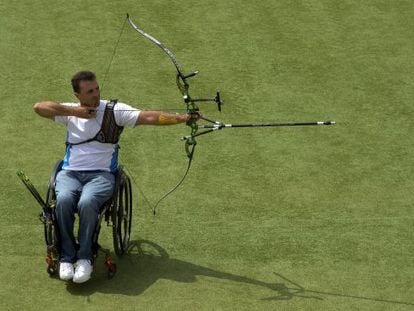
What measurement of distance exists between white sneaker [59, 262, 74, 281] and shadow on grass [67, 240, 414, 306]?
0.47 feet

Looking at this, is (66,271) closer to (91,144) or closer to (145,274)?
(145,274)

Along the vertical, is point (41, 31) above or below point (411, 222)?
above

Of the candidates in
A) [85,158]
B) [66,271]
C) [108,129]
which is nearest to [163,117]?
[108,129]

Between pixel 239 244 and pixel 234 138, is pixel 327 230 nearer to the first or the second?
pixel 239 244

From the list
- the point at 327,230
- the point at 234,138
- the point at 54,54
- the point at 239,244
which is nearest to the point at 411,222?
the point at 327,230

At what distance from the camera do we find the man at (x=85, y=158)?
685cm

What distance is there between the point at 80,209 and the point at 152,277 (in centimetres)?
84

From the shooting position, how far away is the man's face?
275 inches

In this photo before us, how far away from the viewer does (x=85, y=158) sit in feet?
23.6

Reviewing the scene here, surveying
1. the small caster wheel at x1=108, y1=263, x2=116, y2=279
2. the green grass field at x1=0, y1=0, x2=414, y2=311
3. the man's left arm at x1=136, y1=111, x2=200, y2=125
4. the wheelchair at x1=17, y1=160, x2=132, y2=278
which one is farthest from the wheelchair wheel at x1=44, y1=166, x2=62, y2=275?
the man's left arm at x1=136, y1=111, x2=200, y2=125

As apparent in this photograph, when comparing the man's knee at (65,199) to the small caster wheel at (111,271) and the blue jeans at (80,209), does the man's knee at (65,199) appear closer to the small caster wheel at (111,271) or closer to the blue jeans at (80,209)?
the blue jeans at (80,209)

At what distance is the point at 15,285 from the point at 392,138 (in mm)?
4410

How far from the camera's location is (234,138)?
31.0ft

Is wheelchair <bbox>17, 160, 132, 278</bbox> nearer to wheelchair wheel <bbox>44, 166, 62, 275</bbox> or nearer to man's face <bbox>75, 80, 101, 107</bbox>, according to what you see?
wheelchair wheel <bbox>44, 166, 62, 275</bbox>
